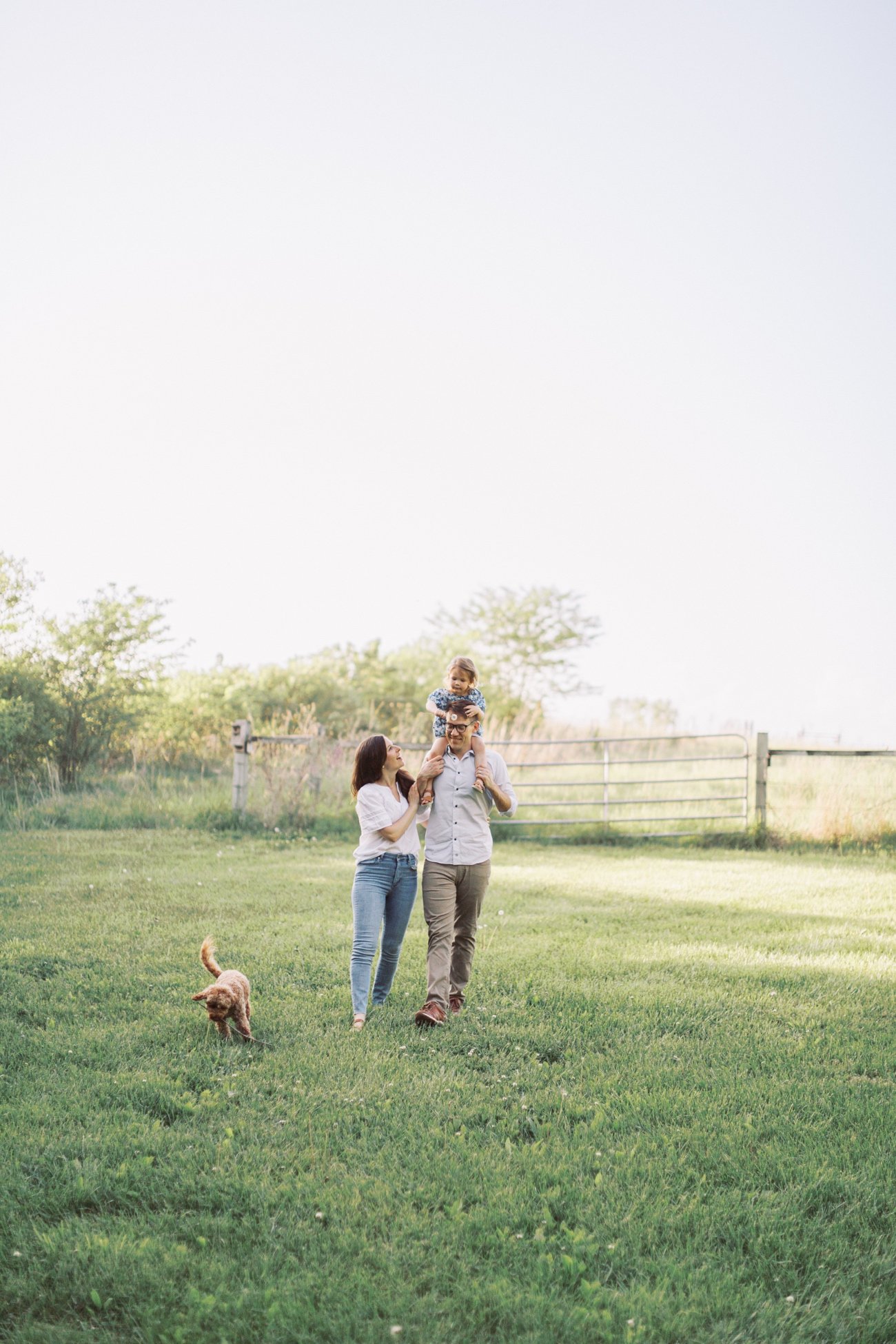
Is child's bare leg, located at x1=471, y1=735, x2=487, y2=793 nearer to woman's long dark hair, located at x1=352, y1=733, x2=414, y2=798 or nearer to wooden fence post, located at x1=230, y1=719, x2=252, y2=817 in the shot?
woman's long dark hair, located at x1=352, y1=733, x2=414, y2=798

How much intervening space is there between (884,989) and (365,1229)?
3.99 m

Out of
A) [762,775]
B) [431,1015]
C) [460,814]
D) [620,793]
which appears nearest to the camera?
[431,1015]

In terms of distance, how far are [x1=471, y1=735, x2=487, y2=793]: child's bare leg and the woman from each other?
0.32 m

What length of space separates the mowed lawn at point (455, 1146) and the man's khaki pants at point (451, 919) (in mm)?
215

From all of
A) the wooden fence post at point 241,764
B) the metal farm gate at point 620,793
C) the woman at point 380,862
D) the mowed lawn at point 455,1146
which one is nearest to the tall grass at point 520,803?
the metal farm gate at point 620,793

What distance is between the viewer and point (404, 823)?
505 cm

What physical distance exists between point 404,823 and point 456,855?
32cm

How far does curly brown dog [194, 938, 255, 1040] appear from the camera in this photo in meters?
4.57

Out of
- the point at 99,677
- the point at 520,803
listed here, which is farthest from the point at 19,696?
the point at 520,803

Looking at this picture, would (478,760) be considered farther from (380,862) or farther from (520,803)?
(520,803)

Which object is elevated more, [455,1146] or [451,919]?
[451,919]

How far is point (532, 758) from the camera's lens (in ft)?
63.7

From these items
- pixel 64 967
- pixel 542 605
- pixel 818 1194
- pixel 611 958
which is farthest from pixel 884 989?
pixel 542 605

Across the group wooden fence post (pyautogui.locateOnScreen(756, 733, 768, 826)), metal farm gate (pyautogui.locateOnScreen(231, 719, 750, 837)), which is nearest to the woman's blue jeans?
metal farm gate (pyautogui.locateOnScreen(231, 719, 750, 837))
